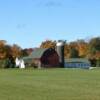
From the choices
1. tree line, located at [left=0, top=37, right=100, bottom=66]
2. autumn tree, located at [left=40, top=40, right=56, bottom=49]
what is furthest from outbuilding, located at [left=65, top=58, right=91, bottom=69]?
autumn tree, located at [left=40, top=40, right=56, bottom=49]

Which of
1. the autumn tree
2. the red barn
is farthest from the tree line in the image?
the red barn

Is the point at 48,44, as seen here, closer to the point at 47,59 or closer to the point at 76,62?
the point at 76,62

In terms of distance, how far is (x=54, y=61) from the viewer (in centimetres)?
13225

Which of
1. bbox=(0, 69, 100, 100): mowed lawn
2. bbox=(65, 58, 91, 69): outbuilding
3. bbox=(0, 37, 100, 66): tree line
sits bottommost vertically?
bbox=(0, 69, 100, 100): mowed lawn

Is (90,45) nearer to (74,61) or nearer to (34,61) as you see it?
(74,61)

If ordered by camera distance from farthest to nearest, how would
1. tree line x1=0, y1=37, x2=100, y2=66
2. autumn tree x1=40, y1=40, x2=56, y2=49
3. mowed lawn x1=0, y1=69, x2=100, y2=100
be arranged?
1. autumn tree x1=40, y1=40, x2=56, y2=49
2. tree line x1=0, y1=37, x2=100, y2=66
3. mowed lawn x1=0, y1=69, x2=100, y2=100

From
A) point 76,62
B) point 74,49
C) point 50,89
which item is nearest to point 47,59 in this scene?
point 76,62

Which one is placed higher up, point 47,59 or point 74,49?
point 74,49

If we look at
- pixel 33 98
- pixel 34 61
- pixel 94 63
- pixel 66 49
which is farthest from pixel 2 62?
pixel 33 98

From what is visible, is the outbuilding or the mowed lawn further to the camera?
the outbuilding

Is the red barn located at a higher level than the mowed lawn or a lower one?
higher

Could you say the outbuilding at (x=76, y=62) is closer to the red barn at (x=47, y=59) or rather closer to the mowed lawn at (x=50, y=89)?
the red barn at (x=47, y=59)

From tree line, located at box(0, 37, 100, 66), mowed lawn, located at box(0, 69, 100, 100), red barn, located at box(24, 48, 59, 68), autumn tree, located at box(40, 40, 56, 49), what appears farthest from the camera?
autumn tree, located at box(40, 40, 56, 49)

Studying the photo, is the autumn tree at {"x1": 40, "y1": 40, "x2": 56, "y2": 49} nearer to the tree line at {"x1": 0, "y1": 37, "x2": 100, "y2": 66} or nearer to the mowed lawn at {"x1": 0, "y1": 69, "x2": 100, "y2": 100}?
the tree line at {"x1": 0, "y1": 37, "x2": 100, "y2": 66}
